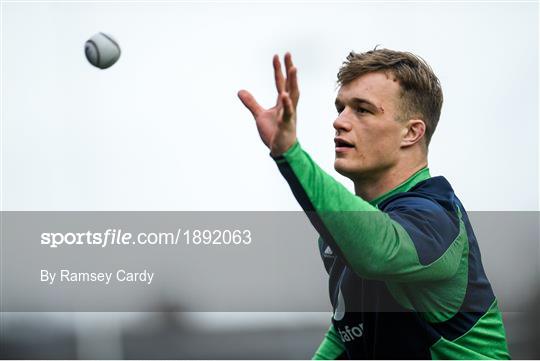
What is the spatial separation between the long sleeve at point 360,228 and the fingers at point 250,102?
313 millimetres

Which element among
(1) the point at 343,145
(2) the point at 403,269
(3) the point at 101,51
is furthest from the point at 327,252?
(3) the point at 101,51

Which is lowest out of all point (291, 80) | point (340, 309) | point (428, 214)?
point (340, 309)

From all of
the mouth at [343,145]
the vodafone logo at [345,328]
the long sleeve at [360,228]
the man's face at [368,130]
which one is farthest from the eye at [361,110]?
the vodafone logo at [345,328]

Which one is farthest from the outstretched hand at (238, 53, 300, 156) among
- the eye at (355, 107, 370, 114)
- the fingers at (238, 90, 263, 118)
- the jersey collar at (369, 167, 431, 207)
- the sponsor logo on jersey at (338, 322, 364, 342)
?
the sponsor logo on jersey at (338, 322, 364, 342)

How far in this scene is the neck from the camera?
18.1 ft

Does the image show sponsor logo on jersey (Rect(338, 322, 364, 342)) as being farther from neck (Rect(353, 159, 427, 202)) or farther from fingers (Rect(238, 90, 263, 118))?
fingers (Rect(238, 90, 263, 118))

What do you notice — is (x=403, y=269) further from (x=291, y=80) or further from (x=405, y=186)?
(x=291, y=80)

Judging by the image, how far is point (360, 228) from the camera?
4605mm

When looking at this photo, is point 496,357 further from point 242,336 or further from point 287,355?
point 242,336

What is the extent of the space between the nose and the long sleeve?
0.71m

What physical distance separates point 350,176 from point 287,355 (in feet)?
78.6

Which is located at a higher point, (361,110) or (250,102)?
(361,110)

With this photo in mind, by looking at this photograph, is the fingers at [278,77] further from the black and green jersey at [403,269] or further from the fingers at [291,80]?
the black and green jersey at [403,269]

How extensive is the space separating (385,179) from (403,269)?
0.88 m
